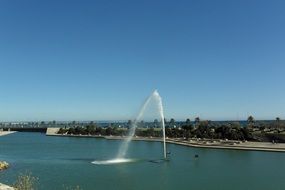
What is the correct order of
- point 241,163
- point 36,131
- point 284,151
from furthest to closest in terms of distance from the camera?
point 36,131 < point 284,151 < point 241,163

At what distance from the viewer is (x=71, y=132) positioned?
150000mm

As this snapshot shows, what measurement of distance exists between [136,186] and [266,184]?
12.7 metres

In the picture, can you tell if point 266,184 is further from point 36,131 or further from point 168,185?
point 36,131

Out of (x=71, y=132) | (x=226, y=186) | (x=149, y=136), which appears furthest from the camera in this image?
(x=71, y=132)

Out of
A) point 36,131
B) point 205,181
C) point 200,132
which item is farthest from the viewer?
point 36,131

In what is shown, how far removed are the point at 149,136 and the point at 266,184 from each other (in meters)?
79.0

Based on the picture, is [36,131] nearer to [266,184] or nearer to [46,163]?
[46,163]

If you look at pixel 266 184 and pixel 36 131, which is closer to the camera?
pixel 266 184

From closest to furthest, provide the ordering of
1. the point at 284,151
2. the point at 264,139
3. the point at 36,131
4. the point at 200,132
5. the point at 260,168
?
the point at 260,168 → the point at 284,151 → the point at 264,139 → the point at 200,132 → the point at 36,131

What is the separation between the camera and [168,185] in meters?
38.1

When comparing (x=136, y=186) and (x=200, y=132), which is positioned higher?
(x=200, y=132)

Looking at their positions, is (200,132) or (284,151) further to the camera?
(200,132)

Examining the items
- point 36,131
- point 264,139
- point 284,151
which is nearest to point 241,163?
point 284,151

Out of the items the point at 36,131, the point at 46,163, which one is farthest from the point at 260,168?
the point at 36,131
